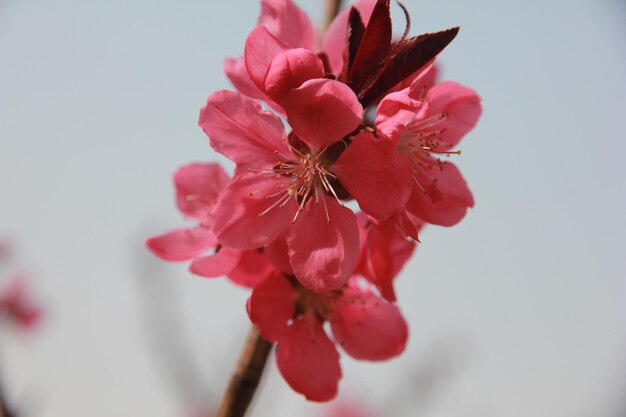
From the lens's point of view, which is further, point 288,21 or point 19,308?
point 19,308

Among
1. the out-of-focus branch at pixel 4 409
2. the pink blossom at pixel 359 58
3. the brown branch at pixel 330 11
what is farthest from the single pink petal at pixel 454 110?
the out-of-focus branch at pixel 4 409

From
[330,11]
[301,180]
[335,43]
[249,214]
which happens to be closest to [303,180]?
[301,180]

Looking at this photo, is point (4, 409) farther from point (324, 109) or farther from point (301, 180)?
point (324, 109)

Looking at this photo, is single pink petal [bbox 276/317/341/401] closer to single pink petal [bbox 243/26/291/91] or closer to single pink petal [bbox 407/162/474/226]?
single pink petal [bbox 407/162/474/226]

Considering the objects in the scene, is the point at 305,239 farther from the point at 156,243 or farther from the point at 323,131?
the point at 156,243

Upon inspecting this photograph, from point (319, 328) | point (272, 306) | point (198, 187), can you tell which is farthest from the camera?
point (198, 187)

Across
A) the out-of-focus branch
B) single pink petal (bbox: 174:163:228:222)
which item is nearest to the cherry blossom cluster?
single pink petal (bbox: 174:163:228:222)
